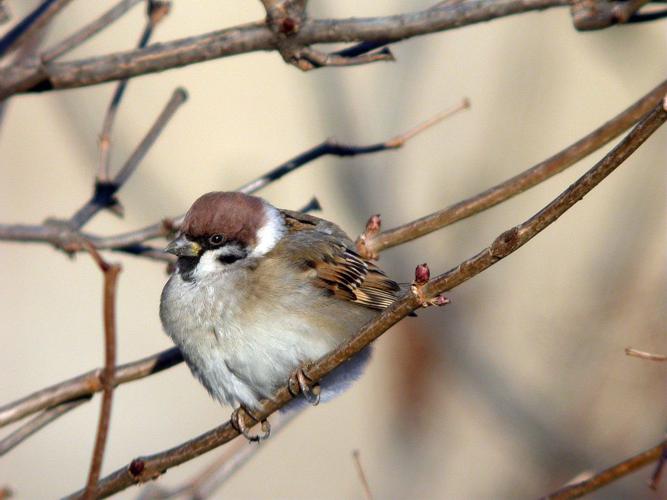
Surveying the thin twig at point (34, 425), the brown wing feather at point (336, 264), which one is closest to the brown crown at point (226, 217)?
the brown wing feather at point (336, 264)

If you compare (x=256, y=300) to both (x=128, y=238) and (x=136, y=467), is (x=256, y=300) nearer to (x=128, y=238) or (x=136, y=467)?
(x=128, y=238)

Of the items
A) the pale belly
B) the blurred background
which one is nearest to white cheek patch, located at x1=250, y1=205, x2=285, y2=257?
the pale belly

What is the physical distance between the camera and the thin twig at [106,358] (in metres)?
1.22

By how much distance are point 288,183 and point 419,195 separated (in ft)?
2.39

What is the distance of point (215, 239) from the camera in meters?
2.94

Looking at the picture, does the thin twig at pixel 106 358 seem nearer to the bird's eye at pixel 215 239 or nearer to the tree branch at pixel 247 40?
the tree branch at pixel 247 40

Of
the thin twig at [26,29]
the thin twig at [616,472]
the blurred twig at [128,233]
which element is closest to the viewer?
the thin twig at [616,472]

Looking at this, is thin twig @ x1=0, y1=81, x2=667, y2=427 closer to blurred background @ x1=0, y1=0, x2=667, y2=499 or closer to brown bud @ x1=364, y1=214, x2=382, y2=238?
brown bud @ x1=364, y1=214, x2=382, y2=238

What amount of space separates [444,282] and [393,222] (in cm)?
336

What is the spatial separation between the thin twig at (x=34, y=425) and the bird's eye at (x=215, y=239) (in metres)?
0.66

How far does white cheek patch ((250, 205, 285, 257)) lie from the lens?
300 centimetres

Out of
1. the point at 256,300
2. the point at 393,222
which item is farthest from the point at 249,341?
the point at 393,222

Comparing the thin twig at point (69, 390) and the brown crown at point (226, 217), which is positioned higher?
the brown crown at point (226, 217)

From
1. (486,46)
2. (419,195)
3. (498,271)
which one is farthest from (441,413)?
(486,46)
